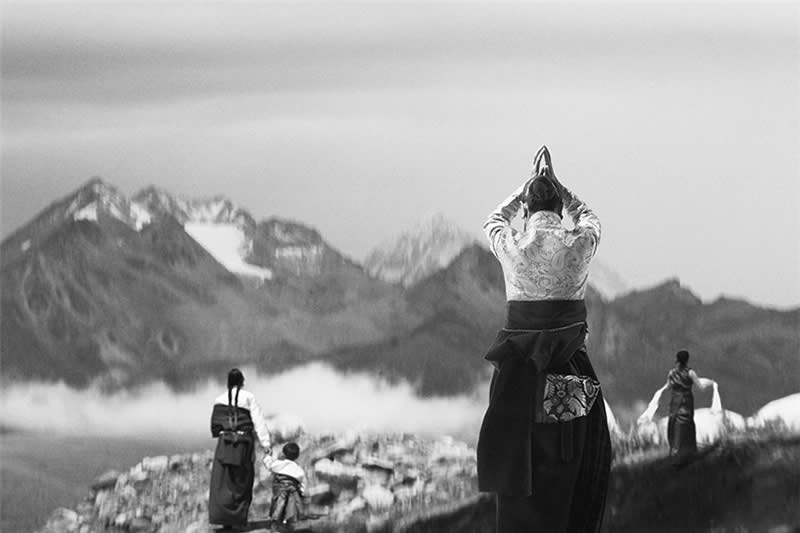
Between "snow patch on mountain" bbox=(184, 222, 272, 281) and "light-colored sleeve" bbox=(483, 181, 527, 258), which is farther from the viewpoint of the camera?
"snow patch on mountain" bbox=(184, 222, 272, 281)

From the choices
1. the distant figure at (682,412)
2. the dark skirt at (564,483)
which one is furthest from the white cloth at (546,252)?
the distant figure at (682,412)

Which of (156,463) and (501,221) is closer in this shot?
(501,221)

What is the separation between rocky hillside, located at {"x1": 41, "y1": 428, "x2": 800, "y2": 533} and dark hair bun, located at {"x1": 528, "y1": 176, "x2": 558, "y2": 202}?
3685 millimetres

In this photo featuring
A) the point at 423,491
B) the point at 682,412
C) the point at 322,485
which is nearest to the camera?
the point at 682,412

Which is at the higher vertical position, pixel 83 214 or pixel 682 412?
pixel 83 214

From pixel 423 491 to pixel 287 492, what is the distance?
2.54 meters

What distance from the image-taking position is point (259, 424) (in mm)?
9969

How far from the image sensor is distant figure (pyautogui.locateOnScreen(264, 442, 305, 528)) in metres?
9.87

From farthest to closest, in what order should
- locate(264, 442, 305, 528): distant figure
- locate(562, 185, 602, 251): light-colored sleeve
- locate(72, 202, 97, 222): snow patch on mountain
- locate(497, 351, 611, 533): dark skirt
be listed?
locate(72, 202, 97, 222): snow patch on mountain → locate(264, 442, 305, 528): distant figure → locate(562, 185, 602, 251): light-colored sleeve → locate(497, 351, 611, 533): dark skirt

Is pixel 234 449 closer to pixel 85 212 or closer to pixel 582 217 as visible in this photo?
pixel 582 217

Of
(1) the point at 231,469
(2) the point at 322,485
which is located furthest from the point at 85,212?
(1) the point at 231,469

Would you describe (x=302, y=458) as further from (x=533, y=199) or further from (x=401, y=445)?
(x=533, y=199)

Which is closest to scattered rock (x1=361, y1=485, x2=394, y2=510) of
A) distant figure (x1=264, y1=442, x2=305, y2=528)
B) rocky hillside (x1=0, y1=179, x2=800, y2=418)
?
distant figure (x1=264, y1=442, x2=305, y2=528)

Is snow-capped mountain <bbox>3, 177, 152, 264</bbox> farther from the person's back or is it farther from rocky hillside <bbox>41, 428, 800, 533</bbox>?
the person's back
